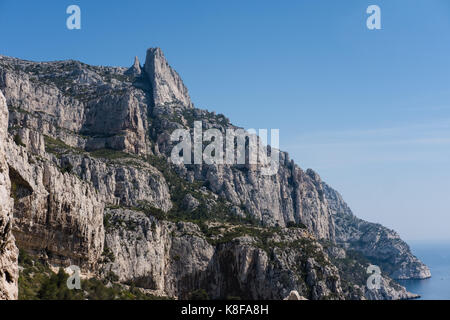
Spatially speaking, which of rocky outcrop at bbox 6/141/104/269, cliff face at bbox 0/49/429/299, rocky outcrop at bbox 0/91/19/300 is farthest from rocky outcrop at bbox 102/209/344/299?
rocky outcrop at bbox 0/91/19/300

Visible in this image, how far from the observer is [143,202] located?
4660 inches

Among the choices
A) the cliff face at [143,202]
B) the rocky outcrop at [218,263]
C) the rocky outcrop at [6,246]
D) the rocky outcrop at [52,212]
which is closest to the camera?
the rocky outcrop at [6,246]

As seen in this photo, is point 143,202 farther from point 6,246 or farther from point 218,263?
point 6,246

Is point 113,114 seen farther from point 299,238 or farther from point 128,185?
point 299,238

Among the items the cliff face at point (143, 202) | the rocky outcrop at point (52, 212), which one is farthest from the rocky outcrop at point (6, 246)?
the rocky outcrop at point (52, 212)

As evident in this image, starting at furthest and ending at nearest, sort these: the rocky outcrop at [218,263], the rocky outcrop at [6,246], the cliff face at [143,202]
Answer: the rocky outcrop at [218,263], the cliff face at [143,202], the rocky outcrop at [6,246]

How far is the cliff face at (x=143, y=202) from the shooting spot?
66188 millimetres

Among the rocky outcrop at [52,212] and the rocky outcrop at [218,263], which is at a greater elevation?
the rocky outcrop at [52,212]

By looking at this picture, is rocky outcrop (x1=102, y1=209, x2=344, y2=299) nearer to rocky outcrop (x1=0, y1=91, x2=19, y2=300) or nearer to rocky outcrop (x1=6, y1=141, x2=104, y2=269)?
rocky outcrop (x1=6, y1=141, x2=104, y2=269)

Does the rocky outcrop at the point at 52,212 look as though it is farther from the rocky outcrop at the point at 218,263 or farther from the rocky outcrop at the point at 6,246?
the rocky outcrop at the point at 6,246

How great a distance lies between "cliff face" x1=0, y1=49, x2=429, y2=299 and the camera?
217ft

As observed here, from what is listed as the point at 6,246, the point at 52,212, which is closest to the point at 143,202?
the point at 52,212

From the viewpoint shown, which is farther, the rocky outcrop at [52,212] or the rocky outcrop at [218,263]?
the rocky outcrop at [218,263]
